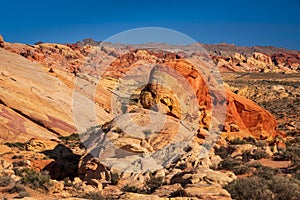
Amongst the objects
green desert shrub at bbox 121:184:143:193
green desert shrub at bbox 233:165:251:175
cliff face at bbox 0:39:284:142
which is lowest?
green desert shrub at bbox 121:184:143:193

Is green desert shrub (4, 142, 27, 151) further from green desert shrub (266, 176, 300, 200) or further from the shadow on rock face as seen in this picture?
green desert shrub (266, 176, 300, 200)

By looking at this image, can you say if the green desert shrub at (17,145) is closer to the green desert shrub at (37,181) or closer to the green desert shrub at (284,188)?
the green desert shrub at (37,181)

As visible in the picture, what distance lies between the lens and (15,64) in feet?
107

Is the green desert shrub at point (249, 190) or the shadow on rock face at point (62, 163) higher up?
the green desert shrub at point (249, 190)

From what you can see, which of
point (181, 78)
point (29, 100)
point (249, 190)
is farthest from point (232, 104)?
point (249, 190)

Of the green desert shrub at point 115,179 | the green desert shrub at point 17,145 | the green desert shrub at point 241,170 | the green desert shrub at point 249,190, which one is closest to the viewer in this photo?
the green desert shrub at point 249,190

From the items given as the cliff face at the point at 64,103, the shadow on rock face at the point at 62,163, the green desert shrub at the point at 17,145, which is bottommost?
the shadow on rock face at the point at 62,163

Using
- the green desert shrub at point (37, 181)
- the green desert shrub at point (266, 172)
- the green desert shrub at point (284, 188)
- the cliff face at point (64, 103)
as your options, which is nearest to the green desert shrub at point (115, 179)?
the green desert shrub at point (37, 181)

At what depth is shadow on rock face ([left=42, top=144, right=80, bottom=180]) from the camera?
1648 cm

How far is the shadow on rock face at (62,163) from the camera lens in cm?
1648

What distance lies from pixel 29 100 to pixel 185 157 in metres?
15.9

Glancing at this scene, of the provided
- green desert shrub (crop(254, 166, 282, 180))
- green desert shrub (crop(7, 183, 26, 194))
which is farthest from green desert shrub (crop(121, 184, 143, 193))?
green desert shrub (crop(254, 166, 282, 180))

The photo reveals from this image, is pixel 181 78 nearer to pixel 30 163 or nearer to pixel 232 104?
pixel 232 104

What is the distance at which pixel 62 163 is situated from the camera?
17.3 metres
